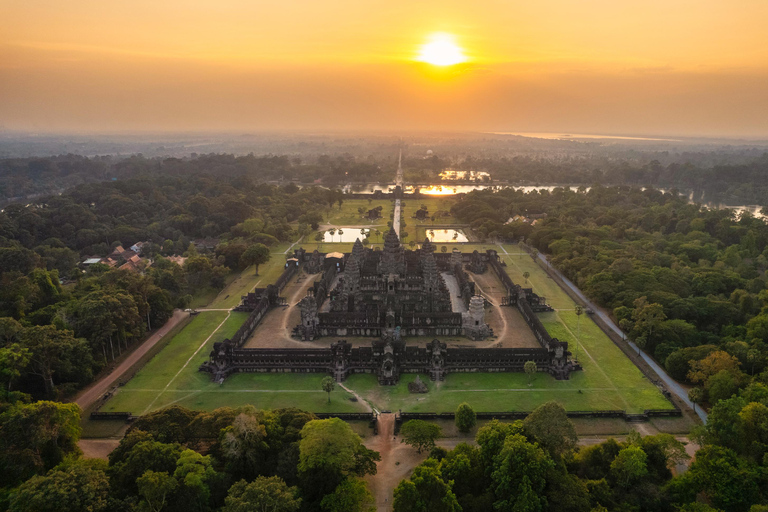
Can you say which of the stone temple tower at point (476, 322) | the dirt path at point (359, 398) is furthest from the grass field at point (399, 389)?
the stone temple tower at point (476, 322)

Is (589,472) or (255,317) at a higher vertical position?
(255,317)

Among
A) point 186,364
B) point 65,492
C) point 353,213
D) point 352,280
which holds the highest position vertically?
point 352,280

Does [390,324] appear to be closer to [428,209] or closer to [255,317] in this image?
[255,317]

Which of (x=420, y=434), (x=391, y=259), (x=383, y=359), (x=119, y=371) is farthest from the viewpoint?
(x=391, y=259)

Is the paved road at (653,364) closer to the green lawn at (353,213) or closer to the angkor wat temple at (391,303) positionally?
the angkor wat temple at (391,303)

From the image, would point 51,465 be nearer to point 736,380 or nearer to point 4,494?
point 4,494

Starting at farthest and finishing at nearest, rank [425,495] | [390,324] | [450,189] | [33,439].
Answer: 1. [450,189]
2. [390,324]
3. [33,439]
4. [425,495]

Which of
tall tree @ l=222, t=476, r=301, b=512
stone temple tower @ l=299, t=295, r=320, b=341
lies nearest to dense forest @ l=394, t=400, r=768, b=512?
tall tree @ l=222, t=476, r=301, b=512

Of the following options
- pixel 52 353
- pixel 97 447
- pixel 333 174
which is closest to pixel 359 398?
pixel 97 447
